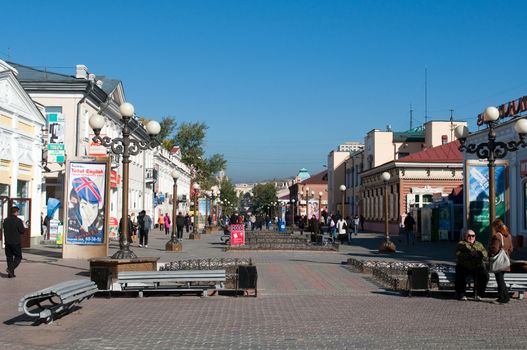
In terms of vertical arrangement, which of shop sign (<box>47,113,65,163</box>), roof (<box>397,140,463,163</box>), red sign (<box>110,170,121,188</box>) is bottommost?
red sign (<box>110,170,121,188</box>)

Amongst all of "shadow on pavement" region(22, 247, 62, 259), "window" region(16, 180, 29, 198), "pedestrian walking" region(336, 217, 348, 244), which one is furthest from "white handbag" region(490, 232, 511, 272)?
"pedestrian walking" region(336, 217, 348, 244)

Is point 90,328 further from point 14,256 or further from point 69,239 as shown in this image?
point 69,239

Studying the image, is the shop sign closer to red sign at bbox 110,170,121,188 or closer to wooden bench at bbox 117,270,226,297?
red sign at bbox 110,170,121,188

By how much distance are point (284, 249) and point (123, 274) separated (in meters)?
17.7

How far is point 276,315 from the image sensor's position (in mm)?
11453

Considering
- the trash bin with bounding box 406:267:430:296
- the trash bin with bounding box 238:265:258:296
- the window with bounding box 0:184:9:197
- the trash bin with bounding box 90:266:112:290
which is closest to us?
the trash bin with bounding box 90:266:112:290

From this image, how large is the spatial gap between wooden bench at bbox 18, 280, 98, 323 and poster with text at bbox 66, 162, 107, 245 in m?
10.4

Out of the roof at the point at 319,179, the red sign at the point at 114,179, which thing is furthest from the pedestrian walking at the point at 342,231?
the roof at the point at 319,179

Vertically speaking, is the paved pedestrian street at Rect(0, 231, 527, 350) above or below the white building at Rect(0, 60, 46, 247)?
below

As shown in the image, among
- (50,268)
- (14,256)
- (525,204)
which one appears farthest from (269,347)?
(525,204)

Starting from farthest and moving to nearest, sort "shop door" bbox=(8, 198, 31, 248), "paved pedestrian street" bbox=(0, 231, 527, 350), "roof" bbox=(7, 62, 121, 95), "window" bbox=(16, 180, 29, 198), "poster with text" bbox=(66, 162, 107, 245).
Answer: "roof" bbox=(7, 62, 121, 95) → "window" bbox=(16, 180, 29, 198) → "shop door" bbox=(8, 198, 31, 248) → "poster with text" bbox=(66, 162, 107, 245) → "paved pedestrian street" bbox=(0, 231, 527, 350)

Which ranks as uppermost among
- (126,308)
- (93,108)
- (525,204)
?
(93,108)

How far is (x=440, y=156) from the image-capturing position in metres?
58.7

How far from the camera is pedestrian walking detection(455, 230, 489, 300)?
1333 centimetres
